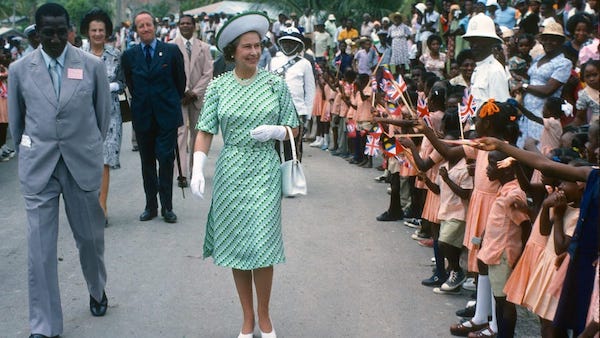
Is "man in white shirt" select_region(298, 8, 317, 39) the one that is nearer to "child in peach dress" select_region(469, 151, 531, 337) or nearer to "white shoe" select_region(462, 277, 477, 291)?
"white shoe" select_region(462, 277, 477, 291)

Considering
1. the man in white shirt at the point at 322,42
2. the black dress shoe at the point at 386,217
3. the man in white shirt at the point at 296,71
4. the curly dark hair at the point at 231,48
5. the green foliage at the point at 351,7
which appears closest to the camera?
the curly dark hair at the point at 231,48

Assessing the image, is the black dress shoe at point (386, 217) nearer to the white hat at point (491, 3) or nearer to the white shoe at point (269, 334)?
the white shoe at point (269, 334)

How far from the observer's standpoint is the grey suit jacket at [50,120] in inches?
209

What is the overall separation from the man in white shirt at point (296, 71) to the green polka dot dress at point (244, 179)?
454cm

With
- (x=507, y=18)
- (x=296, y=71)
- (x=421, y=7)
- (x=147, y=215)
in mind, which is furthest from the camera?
(x=421, y=7)

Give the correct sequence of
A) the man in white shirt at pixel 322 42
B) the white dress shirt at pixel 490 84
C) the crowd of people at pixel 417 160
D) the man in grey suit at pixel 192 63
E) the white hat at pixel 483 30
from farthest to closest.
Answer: the man in white shirt at pixel 322 42 < the man in grey suit at pixel 192 63 < the white hat at pixel 483 30 < the white dress shirt at pixel 490 84 < the crowd of people at pixel 417 160

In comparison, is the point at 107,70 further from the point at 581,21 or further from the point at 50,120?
the point at 581,21

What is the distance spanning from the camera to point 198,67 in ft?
35.0

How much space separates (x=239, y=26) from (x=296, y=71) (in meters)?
4.70

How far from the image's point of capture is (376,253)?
7664 mm

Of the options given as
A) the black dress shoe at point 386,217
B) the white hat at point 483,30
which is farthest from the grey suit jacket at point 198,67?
the white hat at point 483,30

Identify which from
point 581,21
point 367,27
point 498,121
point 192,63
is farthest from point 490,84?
point 367,27

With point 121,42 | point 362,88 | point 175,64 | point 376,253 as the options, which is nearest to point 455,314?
point 376,253

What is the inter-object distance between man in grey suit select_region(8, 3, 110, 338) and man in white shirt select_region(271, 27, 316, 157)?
445 centimetres
